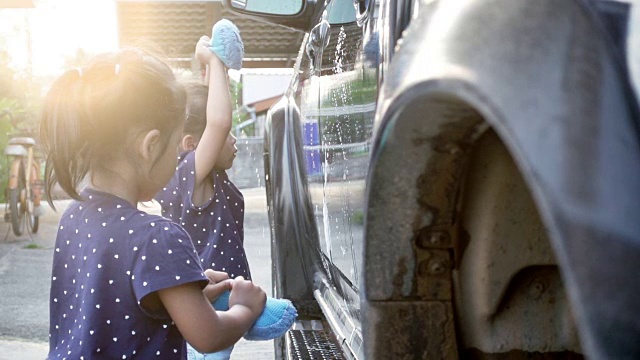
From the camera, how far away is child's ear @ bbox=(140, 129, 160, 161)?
7.51ft

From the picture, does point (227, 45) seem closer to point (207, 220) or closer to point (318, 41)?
point (318, 41)

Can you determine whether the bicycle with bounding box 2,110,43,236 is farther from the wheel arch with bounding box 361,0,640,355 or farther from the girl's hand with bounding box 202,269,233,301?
the wheel arch with bounding box 361,0,640,355

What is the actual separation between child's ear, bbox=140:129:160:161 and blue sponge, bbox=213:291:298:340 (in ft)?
1.27

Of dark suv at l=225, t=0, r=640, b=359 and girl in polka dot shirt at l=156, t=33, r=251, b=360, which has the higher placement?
dark suv at l=225, t=0, r=640, b=359

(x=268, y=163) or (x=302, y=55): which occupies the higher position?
(x=302, y=55)

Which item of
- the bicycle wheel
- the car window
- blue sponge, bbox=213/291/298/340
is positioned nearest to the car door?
the car window

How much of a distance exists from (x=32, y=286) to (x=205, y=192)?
14.6 feet

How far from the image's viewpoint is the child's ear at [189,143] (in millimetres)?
3551

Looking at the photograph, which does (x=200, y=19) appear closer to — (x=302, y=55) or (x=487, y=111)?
(x=302, y=55)

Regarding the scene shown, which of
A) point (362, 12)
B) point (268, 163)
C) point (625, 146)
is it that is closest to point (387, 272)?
point (625, 146)

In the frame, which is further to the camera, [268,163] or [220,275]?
[268,163]

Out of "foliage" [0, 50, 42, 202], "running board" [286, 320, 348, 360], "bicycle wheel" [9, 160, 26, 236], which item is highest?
"running board" [286, 320, 348, 360]

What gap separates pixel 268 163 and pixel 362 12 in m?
2.29

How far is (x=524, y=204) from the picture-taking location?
4.88ft
